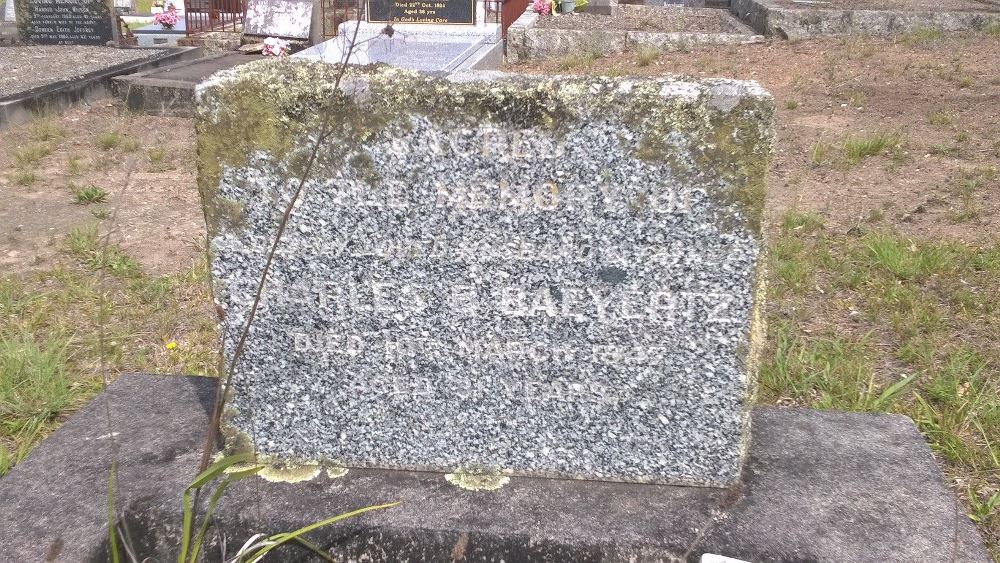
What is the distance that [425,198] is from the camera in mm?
1584

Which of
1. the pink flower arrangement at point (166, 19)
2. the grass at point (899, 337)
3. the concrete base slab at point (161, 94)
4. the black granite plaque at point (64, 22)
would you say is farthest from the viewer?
the pink flower arrangement at point (166, 19)

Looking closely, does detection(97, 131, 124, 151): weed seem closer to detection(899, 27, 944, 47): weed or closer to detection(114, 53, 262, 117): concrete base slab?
detection(114, 53, 262, 117): concrete base slab

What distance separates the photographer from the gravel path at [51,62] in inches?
279

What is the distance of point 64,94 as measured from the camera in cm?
663

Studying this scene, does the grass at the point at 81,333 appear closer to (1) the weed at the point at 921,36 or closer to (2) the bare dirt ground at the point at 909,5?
(1) the weed at the point at 921,36

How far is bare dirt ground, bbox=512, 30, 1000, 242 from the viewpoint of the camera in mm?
4000

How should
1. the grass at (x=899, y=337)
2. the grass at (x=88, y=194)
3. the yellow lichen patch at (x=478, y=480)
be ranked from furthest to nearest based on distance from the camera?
the grass at (x=88, y=194), the grass at (x=899, y=337), the yellow lichen patch at (x=478, y=480)

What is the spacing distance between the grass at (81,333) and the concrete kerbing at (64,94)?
3.16 metres

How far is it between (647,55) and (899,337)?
5.62 meters

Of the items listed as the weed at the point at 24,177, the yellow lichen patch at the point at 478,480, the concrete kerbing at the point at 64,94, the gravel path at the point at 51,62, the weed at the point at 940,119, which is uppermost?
the gravel path at the point at 51,62

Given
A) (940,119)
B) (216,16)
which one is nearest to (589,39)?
(940,119)

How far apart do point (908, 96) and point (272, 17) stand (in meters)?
7.16

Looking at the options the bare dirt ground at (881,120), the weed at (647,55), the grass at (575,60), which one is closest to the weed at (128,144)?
the bare dirt ground at (881,120)

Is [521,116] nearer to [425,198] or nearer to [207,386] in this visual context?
[425,198]
